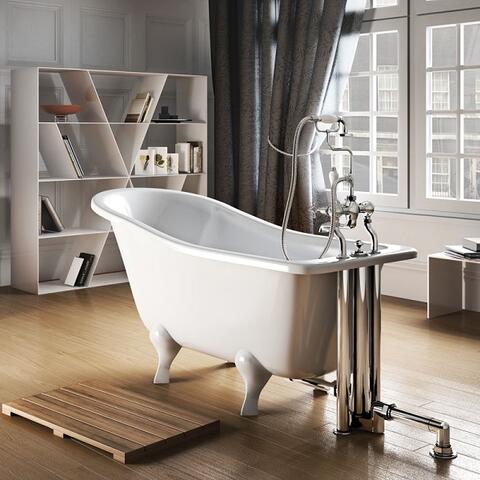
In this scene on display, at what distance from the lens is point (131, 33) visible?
6.41m

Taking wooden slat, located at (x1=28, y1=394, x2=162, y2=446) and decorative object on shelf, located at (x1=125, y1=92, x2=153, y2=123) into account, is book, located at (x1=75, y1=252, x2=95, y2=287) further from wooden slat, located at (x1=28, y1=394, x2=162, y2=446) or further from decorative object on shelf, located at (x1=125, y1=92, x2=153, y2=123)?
wooden slat, located at (x1=28, y1=394, x2=162, y2=446)

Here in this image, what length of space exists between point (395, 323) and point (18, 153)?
270 centimetres

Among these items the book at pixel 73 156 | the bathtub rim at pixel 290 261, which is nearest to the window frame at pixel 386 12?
the book at pixel 73 156

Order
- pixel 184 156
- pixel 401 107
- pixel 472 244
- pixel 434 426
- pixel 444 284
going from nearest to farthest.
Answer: pixel 434 426 < pixel 472 244 < pixel 444 284 < pixel 401 107 < pixel 184 156

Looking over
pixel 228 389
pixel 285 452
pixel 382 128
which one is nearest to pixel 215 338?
pixel 228 389

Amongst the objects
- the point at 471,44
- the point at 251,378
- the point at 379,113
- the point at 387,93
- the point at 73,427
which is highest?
Result: the point at 471,44

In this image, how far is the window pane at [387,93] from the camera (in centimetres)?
562

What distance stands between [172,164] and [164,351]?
2734 millimetres

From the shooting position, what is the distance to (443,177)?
540 centimetres

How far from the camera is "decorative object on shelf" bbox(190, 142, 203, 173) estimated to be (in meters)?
6.36

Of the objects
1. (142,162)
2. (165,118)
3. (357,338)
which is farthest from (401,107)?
(357,338)

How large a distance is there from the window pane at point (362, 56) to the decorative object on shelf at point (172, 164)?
55.6 inches

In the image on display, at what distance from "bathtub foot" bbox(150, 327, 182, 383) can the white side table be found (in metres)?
1.86

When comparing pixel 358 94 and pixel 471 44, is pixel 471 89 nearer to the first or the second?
pixel 471 44
